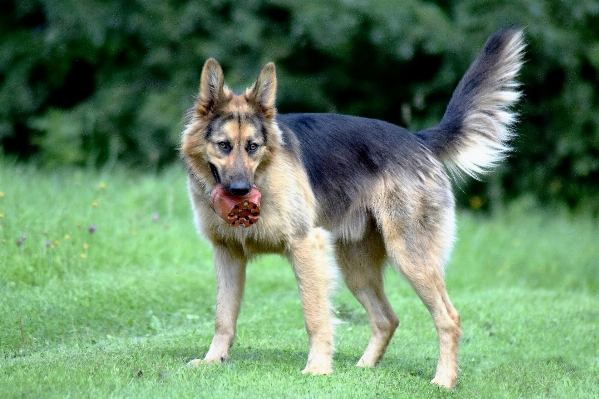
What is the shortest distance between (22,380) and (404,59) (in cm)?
1249

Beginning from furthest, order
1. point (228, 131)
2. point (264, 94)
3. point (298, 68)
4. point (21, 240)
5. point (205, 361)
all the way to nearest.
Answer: point (298, 68), point (21, 240), point (264, 94), point (205, 361), point (228, 131)

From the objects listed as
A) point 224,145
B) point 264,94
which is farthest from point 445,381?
point 264,94

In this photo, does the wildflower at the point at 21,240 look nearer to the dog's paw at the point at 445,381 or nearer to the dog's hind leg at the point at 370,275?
the dog's hind leg at the point at 370,275

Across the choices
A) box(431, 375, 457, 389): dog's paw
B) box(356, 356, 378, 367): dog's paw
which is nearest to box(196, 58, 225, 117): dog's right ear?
box(356, 356, 378, 367): dog's paw

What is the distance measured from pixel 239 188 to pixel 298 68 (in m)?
11.6

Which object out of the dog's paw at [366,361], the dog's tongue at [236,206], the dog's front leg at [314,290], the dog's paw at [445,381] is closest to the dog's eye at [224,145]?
the dog's tongue at [236,206]

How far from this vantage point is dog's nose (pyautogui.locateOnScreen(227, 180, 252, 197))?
5684 millimetres

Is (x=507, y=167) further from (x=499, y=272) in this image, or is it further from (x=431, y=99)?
(x=499, y=272)

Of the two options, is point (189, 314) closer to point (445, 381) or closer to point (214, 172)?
point (214, 172)

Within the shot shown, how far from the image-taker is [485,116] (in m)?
6.98

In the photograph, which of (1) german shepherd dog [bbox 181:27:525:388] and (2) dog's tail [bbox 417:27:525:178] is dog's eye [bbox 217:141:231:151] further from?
(2) dog's tail [bbox 417:27:525:178]

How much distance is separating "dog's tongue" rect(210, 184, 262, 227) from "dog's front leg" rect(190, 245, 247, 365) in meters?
0.59

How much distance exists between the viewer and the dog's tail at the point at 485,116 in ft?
22.7

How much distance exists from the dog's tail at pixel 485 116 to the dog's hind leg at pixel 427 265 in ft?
2.26
